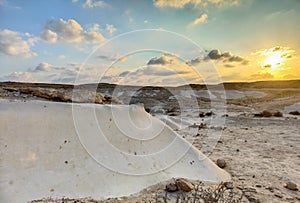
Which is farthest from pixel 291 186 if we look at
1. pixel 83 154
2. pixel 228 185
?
pixel 83 154

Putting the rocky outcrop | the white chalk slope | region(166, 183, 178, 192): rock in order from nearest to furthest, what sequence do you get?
the white chalk slope, region(166, 183, 178, 192): rock, the rocky outcrop

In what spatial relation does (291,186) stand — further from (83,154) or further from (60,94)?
(60,94)

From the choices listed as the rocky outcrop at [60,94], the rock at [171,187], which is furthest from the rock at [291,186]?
the rocky outcrop at [60,94]

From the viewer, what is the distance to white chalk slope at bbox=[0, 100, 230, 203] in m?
3.78

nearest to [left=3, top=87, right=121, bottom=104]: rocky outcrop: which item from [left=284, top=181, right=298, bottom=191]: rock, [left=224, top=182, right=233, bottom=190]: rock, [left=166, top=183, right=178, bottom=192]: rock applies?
[left=166, top=183, right=178, bottom=192]: rock

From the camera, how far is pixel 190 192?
4109mm

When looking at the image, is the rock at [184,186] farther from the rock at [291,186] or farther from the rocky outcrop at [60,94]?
the rocky outcrop at [60,94]

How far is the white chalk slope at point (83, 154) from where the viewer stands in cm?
378

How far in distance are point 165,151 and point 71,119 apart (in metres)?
2.07

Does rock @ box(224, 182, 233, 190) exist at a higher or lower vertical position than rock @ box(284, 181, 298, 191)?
lower

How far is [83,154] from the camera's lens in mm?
4371

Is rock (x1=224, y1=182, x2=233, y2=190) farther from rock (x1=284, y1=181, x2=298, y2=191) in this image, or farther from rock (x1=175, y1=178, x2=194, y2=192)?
rock (x1=284, y1=181, x2=298, y2=191)

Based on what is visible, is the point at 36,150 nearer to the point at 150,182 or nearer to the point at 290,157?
the point at 150,182

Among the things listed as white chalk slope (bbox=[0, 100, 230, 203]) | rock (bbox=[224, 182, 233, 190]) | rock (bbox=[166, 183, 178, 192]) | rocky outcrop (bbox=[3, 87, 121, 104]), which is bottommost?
rock (bbox=[224, 182, 233, 190])
